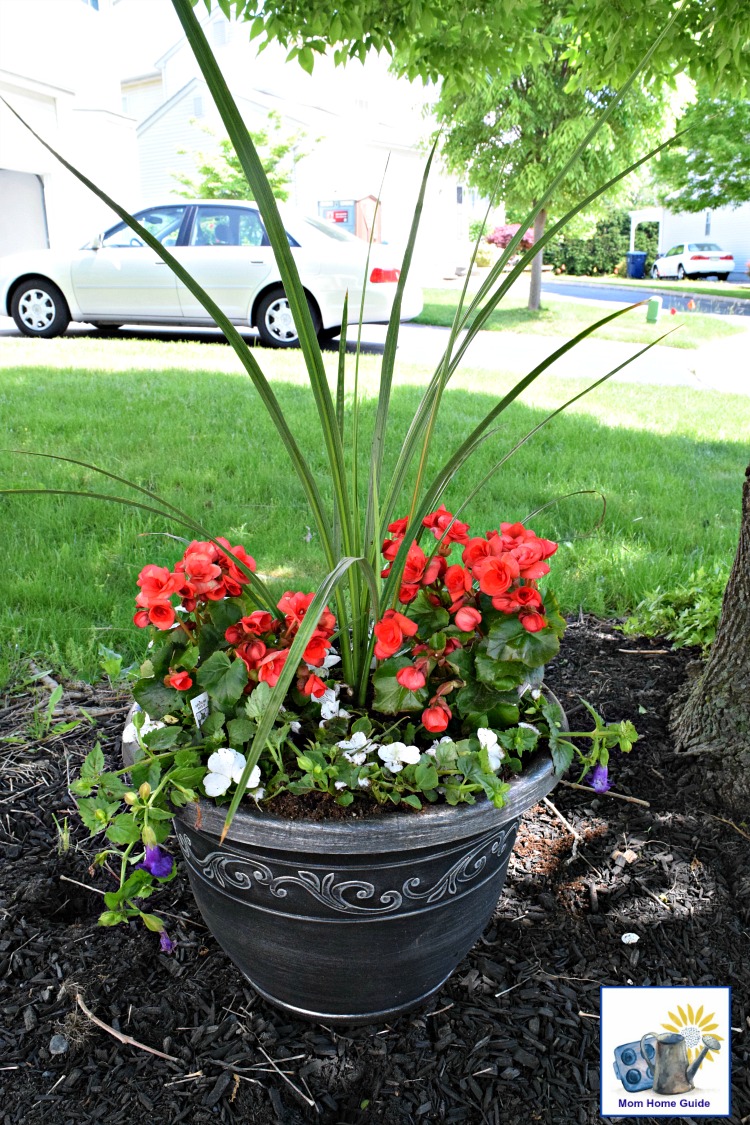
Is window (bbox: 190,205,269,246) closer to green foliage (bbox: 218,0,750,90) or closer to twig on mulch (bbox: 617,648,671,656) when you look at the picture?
green foliage (bbox: 218,0,750,90)

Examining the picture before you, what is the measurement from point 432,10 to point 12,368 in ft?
17.0

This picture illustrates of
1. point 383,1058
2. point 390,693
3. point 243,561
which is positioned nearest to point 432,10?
point 243,561

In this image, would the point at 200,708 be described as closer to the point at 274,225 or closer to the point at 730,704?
the point at 274,225

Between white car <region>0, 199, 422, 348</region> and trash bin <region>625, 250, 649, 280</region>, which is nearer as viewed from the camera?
Result: white car <region>0, 199, 422, 348</region>

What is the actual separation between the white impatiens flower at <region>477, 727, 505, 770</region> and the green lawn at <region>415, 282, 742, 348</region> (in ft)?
37.7

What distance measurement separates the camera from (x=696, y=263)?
32312mm

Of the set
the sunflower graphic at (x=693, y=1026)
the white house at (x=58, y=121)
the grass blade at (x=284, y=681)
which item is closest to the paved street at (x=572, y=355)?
the white house at (x=58, y=121)

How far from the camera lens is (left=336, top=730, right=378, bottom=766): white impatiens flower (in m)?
1.40

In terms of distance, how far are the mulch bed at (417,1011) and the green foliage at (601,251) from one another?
117ft

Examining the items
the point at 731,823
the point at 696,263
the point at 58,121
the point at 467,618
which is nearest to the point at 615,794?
the point at 731,823

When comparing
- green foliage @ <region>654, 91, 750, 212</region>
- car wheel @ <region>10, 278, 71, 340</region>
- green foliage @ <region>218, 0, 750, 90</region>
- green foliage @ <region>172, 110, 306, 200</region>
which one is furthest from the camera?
green foliage @ <region>172, 110, 306, 200</region>

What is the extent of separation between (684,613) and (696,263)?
33.7m

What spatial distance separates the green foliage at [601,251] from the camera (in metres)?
35.5

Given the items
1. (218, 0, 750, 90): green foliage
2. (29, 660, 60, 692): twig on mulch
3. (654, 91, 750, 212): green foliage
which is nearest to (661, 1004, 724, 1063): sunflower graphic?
(29, 660, 60, 692): twig on mulch
